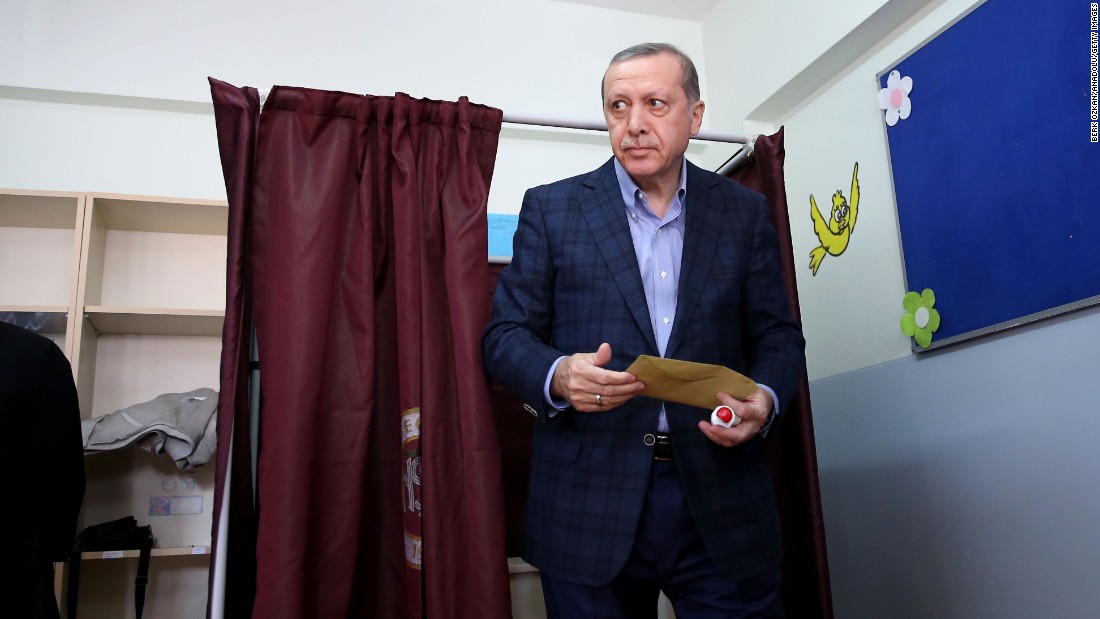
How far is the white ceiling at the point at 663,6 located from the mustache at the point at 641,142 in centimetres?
249

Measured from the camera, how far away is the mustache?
1531 millimetres

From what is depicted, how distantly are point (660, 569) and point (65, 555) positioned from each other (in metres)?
1.47

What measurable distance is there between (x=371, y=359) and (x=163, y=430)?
1.36m

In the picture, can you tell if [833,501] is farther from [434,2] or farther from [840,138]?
[434,2]

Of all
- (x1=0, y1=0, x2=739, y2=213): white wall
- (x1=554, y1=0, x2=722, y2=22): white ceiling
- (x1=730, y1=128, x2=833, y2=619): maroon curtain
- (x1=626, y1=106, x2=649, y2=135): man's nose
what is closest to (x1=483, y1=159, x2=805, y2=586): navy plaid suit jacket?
(x1=626, y1=106, x2=649, y2=135): man's nose

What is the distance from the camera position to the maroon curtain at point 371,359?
1.59 metres

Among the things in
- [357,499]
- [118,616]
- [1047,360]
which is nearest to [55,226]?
[118,616]

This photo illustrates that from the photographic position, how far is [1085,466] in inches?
73.8

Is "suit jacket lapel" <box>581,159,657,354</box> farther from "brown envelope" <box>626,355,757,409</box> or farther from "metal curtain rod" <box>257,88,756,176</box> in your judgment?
"metal curtain rod" <box>257,88,756,176</box>

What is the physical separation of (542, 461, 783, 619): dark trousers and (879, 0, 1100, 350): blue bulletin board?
3.81 feet

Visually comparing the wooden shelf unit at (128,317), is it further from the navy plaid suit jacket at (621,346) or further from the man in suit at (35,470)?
the navy plaid suit jacket at (621,346)

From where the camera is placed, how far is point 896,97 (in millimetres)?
2590

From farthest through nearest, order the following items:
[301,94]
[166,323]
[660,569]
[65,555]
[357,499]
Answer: [166,323] → [65,555] → [301,94] → [357,499] → [660,569]

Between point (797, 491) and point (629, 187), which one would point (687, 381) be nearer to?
point (629, 187)
